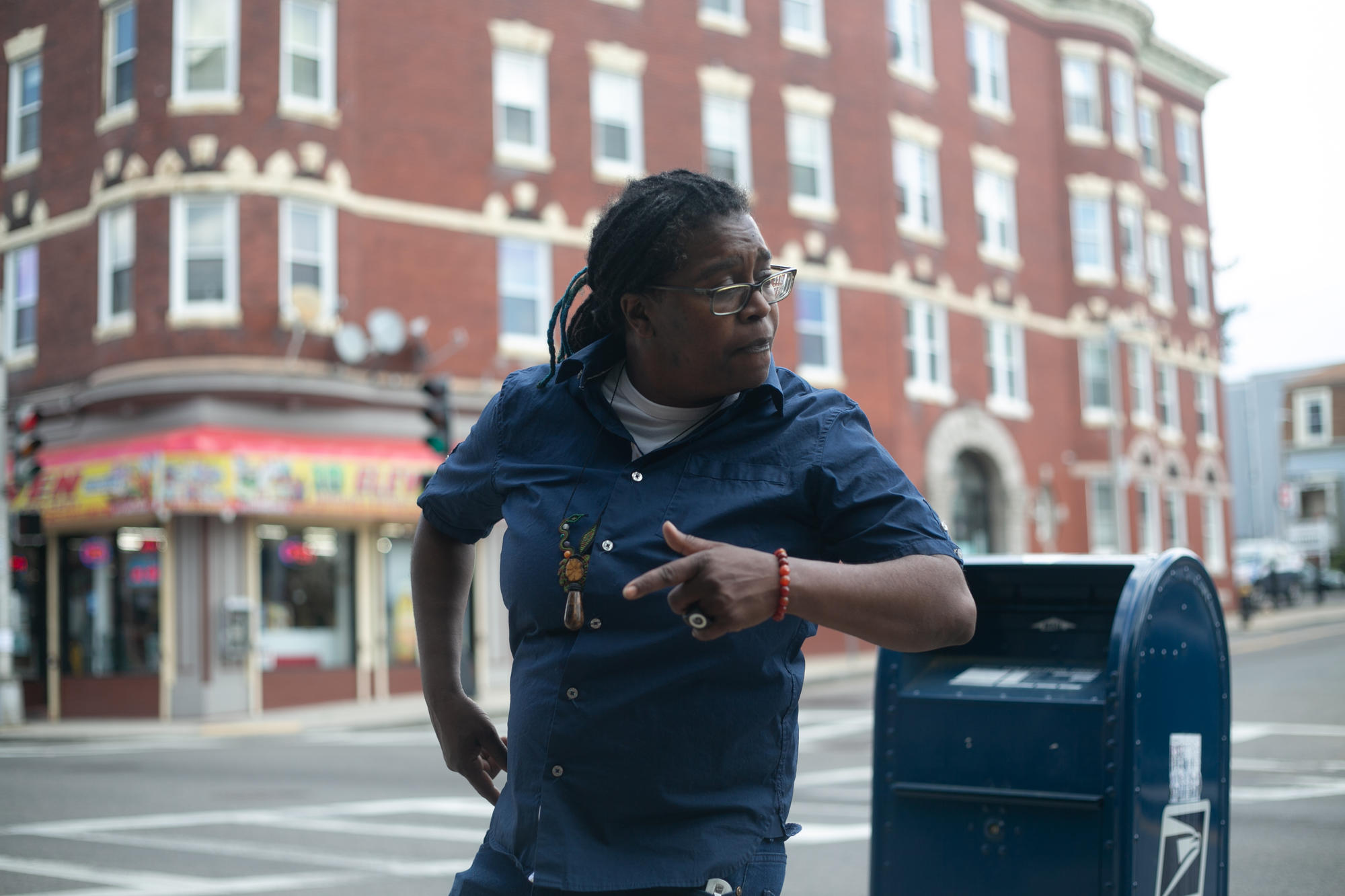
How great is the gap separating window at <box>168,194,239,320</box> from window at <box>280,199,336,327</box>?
2.35 feet

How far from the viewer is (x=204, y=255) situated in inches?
801

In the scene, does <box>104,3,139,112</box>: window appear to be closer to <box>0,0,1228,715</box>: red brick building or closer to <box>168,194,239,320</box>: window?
<box>0,0,1228,715</box>: red brick building

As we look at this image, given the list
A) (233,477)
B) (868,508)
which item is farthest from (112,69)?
(868,508)

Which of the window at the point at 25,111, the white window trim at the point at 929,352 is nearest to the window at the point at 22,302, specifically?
the window at the point at 25,111

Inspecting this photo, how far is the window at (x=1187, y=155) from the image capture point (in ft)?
131

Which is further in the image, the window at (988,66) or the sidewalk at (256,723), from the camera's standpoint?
the window at (988,66)

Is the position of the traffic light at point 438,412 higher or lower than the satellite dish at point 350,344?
lower

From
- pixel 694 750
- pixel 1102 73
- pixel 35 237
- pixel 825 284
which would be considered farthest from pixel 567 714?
pixel 1102 73

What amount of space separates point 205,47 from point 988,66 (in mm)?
19237

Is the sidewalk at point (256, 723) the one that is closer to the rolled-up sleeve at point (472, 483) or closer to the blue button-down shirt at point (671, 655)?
the rolled-up sleeve at point (472, 483)

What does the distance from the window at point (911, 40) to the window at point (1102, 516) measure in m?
10.8

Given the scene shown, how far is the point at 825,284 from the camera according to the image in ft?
90.9

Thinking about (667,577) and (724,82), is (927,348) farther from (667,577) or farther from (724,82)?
(667,577)

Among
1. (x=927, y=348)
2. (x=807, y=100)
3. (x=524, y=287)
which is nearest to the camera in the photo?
(x=524, y=287)
